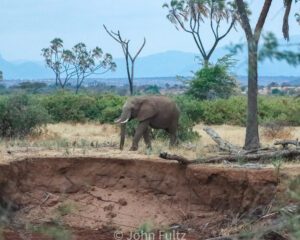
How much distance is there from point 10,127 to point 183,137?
5.17 meters

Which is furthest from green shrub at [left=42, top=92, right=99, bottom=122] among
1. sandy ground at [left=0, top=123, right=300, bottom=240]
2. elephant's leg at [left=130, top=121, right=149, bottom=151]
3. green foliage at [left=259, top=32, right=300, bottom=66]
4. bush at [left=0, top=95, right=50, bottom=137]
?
green foliage at [left=259, top=32, right=300, bottom=66]

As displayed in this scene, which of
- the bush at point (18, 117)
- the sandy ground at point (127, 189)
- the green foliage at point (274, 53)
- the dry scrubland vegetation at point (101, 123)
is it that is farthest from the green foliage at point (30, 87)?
the green foliage at point (274, 53)

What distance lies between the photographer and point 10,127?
71.3 ft

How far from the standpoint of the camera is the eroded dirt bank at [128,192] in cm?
1216

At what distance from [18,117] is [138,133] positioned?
6688 mm

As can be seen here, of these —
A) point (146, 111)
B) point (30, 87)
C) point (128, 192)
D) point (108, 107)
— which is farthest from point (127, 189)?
point (30, 87)

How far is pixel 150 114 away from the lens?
649 inches

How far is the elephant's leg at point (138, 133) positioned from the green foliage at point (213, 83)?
1884 centimetres

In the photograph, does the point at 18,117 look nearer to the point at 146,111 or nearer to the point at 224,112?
the point at 146,111

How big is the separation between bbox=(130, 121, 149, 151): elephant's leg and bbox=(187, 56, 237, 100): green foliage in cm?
1884

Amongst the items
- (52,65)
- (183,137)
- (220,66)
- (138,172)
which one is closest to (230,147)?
(138,172)

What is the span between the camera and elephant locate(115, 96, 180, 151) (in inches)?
642

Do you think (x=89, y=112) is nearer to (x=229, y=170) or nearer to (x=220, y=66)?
(x=220, y=66)

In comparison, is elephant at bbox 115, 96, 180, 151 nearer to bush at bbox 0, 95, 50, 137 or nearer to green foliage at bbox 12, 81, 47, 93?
bush at bbox 0, 95, 50, 137
